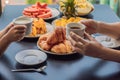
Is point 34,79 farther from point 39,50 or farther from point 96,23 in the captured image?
point 96,23

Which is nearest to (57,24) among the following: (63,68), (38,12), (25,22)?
(38,12)

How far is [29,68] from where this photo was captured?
1268mm

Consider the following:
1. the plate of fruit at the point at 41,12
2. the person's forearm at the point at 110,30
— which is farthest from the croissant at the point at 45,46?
the plate of fruit at the point at 41,12

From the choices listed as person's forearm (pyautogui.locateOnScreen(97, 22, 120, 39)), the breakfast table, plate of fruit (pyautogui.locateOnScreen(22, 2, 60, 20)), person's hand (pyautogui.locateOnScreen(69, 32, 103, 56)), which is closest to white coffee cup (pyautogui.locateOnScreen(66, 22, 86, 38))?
person's hand (pyautogui.locateOnScreen(69, 32, 103, 56))

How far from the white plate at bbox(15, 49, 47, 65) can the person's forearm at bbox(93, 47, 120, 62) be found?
26cm

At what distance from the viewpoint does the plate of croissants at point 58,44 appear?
4.52 ft

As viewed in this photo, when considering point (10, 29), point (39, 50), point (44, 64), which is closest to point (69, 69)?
point (44, 64)

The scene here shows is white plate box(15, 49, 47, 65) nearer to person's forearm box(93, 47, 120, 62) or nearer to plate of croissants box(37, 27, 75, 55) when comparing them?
plate of croissants box(37, 27, 75, 55)

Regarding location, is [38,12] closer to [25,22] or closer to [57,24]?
[57,24]

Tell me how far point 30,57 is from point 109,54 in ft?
1.22

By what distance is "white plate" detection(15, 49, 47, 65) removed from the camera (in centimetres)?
130

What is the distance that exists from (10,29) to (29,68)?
0.21m

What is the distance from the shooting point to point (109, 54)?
1.27 metres

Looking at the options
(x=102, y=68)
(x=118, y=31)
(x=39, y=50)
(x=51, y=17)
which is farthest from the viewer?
(x=51, y=17)
